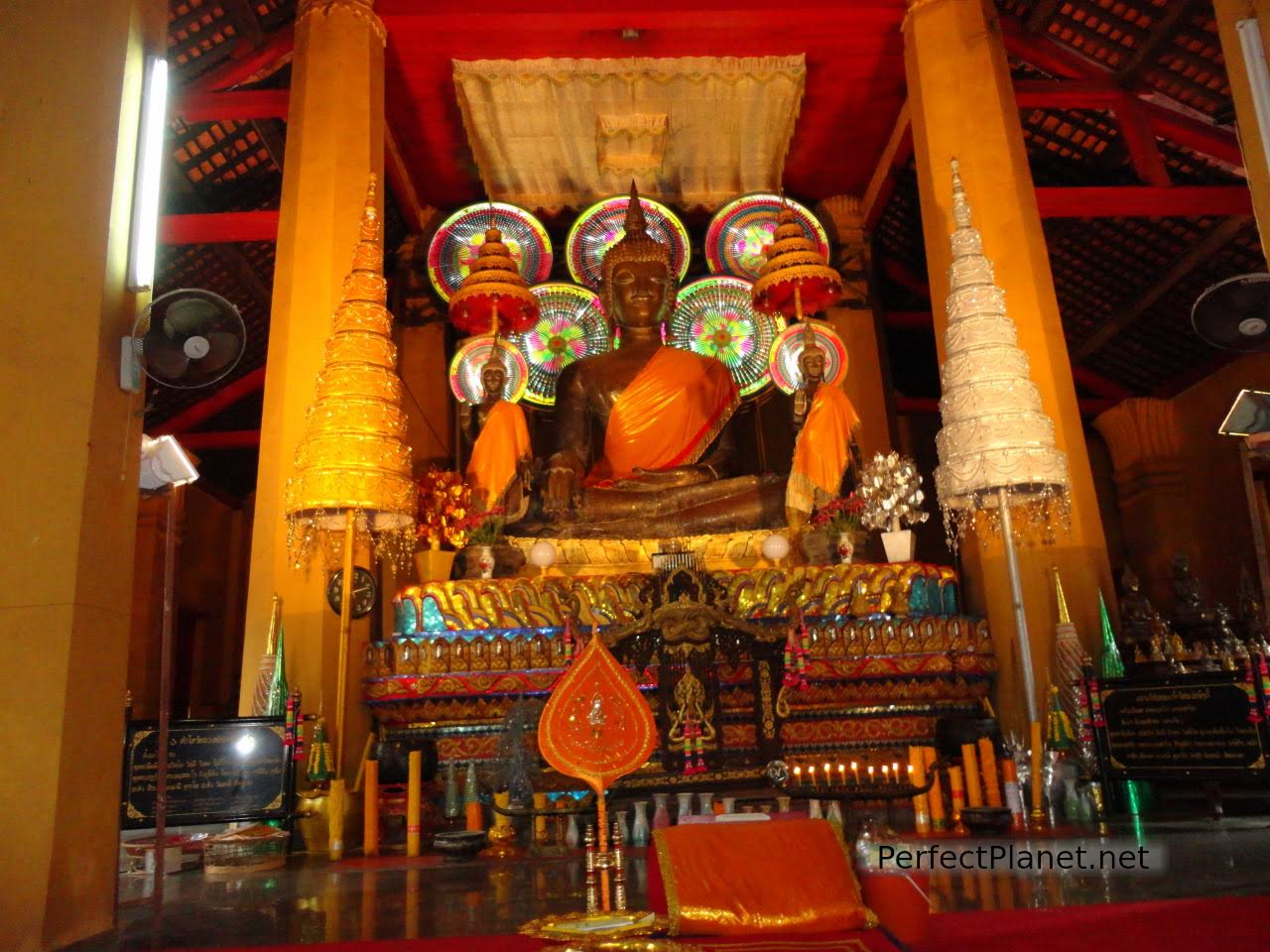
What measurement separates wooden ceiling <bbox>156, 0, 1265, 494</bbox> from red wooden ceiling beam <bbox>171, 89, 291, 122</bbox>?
0.04 ft

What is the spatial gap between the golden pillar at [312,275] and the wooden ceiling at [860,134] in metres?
0.54

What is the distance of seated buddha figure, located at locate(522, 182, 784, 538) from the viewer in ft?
20.4

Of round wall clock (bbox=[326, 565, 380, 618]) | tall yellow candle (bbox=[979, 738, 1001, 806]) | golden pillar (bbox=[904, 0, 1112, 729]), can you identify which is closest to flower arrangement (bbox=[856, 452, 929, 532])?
golden pillar (bbox=[904, 0, 1112, 729])

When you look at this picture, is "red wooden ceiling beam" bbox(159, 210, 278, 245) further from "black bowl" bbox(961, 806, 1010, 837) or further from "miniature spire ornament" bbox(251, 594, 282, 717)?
"black bowl" bbox(961, 806, 1010, 837)

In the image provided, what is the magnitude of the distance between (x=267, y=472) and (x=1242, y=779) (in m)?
4.47

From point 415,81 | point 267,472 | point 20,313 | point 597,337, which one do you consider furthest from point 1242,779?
point 415,81

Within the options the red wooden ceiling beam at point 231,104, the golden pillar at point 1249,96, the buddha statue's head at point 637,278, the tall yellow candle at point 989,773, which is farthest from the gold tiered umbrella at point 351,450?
the golden pillar at point 1249,96

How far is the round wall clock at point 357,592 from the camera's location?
516cm

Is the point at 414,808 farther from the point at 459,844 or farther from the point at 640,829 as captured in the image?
the point at 640,829

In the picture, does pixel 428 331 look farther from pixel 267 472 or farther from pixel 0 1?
pixel 0 1

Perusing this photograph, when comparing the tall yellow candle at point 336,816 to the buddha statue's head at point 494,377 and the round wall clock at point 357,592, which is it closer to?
the round wall clock at point 357,592

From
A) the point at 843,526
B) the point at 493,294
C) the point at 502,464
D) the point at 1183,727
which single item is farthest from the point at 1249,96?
the point at 493,294

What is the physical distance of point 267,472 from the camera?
538 centimetres
